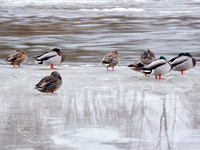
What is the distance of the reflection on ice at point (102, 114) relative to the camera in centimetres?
553

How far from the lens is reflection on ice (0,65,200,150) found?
5.53 metres

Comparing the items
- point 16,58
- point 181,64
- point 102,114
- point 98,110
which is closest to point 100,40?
point 16,58

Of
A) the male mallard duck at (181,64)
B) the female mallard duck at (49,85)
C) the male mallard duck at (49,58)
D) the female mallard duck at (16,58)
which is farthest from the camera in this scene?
the female mallard duck at (16,58)

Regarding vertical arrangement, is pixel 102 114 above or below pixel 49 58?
below

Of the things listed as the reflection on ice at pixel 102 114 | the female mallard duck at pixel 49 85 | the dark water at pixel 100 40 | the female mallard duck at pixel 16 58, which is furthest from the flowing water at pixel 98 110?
the dark water at pixel 100 40

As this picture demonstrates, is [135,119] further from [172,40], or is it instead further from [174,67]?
[172,40]

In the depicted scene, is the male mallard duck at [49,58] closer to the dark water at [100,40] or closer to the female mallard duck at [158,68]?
the dark water at [100,40]

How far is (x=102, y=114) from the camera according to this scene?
683cm

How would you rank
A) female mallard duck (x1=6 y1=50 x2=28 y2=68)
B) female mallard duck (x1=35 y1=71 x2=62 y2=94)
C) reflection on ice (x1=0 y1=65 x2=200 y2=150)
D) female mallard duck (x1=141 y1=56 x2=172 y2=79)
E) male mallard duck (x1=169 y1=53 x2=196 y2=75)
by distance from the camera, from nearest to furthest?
reflection on ice (x1=0 y1=65 x2=200 y2=150), female mallard duck (x1=35 y1=71 x2=62 y2=94), female mallard duck (x1=141 y1=56 x2=172 y2=79), male mallard duck (x1=169 y1=53 x2=196 y2=75), female mallard duck (x1=6 y1=50 x2=28 y2=68)

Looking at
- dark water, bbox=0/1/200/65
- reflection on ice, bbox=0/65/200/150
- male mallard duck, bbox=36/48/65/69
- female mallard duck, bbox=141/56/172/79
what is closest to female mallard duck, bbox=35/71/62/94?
reflection on ice, bbox=0/65/200/150

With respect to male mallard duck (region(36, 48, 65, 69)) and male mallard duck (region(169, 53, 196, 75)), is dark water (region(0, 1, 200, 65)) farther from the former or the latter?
male mallard duck (region(169, 53, 196, 75))

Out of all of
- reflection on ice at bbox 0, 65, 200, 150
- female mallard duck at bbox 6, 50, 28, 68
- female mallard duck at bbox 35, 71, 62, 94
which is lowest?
reflection on ice at bbox 0, 65, 200, 150

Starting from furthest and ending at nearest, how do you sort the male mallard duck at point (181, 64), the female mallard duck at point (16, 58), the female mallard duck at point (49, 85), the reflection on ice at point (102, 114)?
the female mallard duck at point (16, 58) → the male mallard duck at point (181, 64) → the female mallard duck at point (49, 85) → the reflection on ice at point (102, 114)

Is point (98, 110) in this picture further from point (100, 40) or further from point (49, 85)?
point (100, 40)
